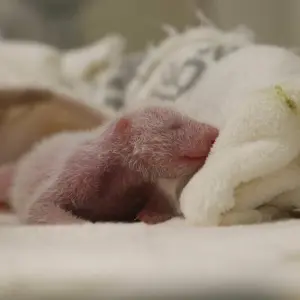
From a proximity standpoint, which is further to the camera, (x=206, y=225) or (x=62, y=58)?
(x=62, y=58)

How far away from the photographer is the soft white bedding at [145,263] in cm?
41

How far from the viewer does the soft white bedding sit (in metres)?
0.41

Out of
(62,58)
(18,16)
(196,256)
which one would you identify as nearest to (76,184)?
(196,256)

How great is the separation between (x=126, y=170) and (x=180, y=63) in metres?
0.45

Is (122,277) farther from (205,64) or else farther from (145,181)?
(205,64)

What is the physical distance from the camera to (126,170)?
723mm

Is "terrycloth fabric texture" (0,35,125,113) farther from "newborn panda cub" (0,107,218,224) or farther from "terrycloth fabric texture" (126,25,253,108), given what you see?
"newborn panda cub" (0,107,218,224)

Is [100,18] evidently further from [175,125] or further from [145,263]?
[145,263]

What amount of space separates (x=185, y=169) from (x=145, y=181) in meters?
0.06

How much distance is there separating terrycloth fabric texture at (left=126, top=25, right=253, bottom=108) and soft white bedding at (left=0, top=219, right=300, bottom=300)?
1.65ft

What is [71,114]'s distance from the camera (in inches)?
41.1

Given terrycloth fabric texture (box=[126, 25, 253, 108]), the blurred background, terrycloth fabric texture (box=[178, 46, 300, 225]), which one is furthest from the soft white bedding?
the blurred background

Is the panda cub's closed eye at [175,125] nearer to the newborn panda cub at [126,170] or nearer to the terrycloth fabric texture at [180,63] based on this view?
the newborn panda cub at [126,170]

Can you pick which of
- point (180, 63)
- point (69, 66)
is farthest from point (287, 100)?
point (69, 66)
